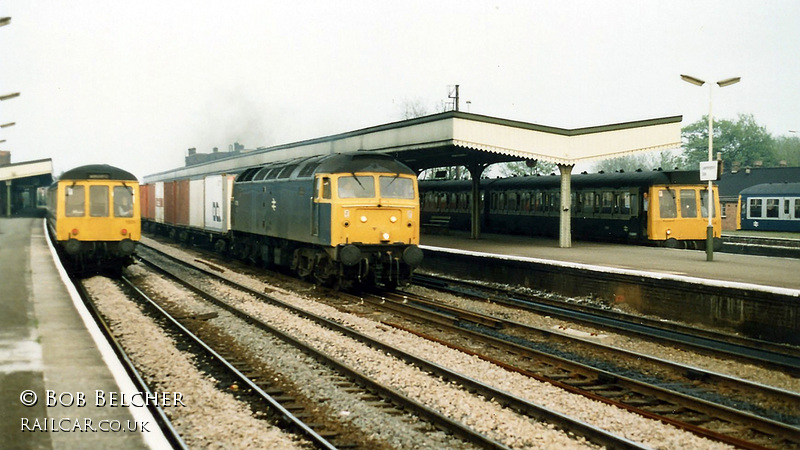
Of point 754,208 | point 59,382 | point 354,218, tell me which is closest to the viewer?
point 59,382

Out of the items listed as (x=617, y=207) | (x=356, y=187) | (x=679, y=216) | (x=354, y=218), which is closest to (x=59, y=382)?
(x=354, y=218)

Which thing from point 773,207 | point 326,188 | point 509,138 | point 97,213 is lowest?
point 97,213

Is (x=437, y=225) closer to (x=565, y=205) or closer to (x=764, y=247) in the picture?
(x=565, y=205)

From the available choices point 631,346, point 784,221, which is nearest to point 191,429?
point 631,346

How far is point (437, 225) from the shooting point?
122 feet

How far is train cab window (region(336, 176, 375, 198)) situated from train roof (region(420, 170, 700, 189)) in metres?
11.8

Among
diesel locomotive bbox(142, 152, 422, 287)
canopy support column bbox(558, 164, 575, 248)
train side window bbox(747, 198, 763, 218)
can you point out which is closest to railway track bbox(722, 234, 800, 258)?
canopy support column bbox(558, 164, 575, 248)

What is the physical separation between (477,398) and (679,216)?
18065mm

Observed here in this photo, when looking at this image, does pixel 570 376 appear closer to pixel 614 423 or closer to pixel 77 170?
pixel 614 423

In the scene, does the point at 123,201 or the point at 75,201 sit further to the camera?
the point at 123,201

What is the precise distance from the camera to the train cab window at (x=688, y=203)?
2406 centimetres

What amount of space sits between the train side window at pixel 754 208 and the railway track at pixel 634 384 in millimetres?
35401

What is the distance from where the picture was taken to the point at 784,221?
40844mm

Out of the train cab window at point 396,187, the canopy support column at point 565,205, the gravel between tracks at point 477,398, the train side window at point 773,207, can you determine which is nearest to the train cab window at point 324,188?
the train cab window at point 396,187
